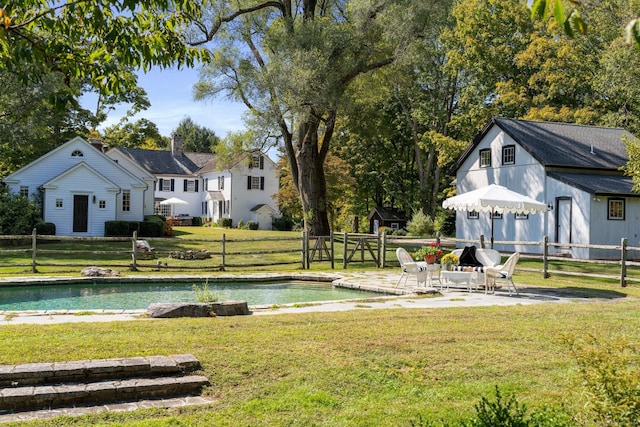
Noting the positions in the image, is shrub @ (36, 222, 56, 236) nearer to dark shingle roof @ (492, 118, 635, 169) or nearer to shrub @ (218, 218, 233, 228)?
shrub @ (218, 218, 233, 228)

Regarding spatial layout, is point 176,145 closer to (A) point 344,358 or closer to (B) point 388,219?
(B) point 388,219

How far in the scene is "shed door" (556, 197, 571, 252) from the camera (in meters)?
23.9

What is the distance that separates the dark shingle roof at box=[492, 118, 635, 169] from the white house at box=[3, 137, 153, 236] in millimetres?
20827

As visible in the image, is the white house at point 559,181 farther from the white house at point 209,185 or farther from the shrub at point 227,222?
the shrub at point 227,222

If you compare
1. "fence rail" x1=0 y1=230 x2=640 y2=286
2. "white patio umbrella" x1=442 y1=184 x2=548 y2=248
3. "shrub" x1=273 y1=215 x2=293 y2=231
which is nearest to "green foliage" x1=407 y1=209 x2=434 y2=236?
"fence rail" x1=0 y1=230 x2=640 y2=286

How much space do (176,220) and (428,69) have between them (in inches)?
935

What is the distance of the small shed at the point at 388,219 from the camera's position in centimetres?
4297

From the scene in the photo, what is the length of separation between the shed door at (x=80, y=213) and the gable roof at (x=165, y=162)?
1865cm

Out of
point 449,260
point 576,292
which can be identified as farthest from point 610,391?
point 576,292

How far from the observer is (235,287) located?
16.5m

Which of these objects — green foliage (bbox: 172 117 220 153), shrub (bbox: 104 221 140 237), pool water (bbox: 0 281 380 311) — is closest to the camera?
pool water (bbox: 0 281 380 311)

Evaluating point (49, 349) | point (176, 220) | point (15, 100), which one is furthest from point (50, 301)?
point (176, 220)

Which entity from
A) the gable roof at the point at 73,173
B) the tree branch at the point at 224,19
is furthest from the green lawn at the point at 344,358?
the gable roof at the point at 73,173

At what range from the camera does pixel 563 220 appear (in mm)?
24172
